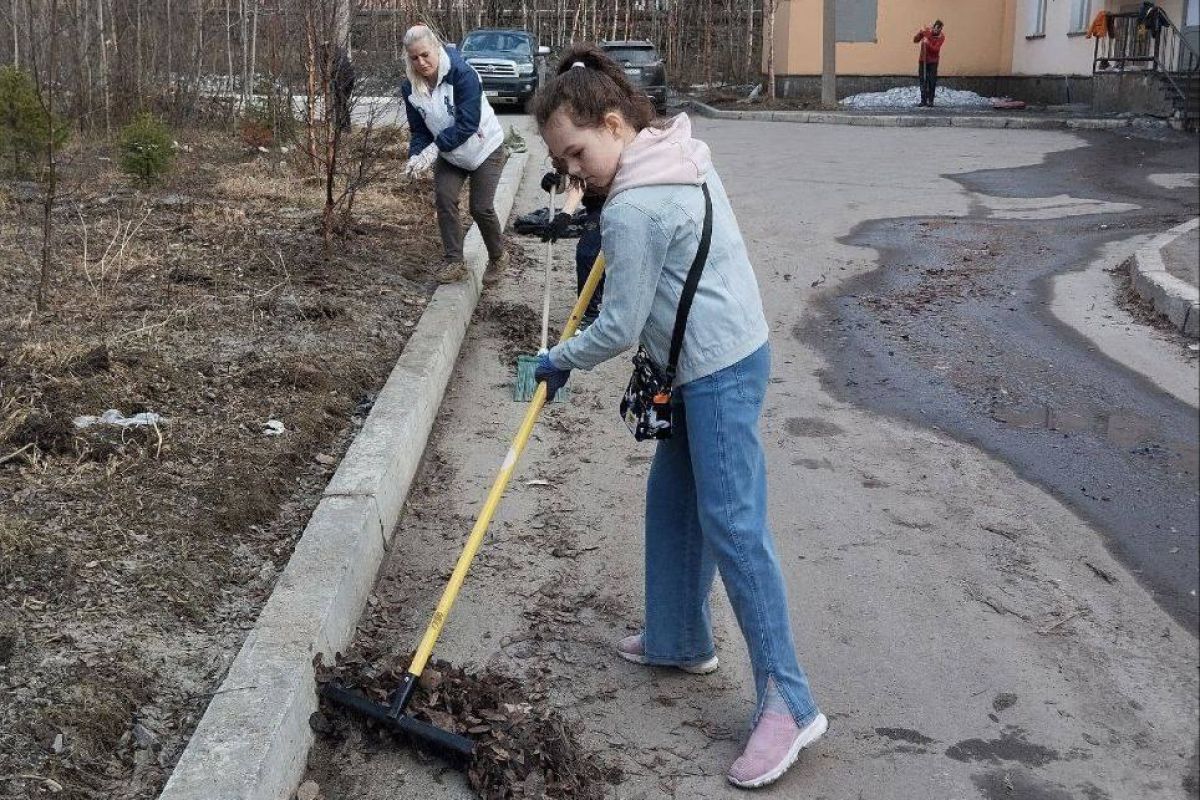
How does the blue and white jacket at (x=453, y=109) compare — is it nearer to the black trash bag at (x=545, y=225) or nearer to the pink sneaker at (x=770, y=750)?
the black trash bag at (x=545, y=225)

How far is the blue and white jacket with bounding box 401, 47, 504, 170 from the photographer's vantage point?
7223 mm

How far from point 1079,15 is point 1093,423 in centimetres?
2197

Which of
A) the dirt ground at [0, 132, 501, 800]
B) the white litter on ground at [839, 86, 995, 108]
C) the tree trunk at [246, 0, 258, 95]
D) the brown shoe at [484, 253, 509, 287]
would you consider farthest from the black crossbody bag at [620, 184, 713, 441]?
the white litter on ground at [839, 86, 995, 108]

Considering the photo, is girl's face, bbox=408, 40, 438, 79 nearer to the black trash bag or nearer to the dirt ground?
the black trash bag

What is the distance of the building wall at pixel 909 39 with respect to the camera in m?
28.8

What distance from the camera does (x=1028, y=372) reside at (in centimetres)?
636

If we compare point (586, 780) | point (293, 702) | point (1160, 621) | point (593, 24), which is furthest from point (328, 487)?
point (593, 24)

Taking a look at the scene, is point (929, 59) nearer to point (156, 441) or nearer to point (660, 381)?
point (156, 441)

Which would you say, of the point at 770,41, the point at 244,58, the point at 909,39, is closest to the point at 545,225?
the point at 244,58

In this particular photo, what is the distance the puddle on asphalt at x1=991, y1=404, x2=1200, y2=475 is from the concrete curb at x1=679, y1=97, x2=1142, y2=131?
50.5 ft

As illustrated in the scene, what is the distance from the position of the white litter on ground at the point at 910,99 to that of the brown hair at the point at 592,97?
962 inches

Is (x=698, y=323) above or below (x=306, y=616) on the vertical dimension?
above

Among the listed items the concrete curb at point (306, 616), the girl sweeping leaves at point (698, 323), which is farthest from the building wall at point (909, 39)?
the girl sweeping leaves at point (698, 323)

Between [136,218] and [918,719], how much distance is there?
7.00 m
